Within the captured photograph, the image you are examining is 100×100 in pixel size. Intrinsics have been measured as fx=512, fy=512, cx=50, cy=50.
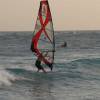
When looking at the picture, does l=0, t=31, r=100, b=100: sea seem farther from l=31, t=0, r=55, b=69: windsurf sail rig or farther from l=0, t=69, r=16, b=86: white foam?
l=31, t=0, r=55, b=69: windsurf sail rig

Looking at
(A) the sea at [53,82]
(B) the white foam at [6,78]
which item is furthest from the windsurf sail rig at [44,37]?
(B) the white foam at [6,78]

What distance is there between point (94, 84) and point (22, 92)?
138 inches

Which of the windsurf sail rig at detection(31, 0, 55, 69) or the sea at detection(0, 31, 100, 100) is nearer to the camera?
the sea at detection(0, 31, 100, 100)

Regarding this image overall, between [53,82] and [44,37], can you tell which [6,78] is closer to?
[53,82]

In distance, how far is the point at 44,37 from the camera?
23391mm

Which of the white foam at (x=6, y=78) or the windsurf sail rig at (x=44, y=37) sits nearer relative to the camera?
the white foam at (x=6, y=78)

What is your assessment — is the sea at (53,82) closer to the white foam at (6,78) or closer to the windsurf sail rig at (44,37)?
the white foam at (6,78)

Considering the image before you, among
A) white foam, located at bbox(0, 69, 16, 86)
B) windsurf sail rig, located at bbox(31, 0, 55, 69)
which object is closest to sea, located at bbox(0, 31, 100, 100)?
white foam, located at bbox(0, 69, 16, 86)

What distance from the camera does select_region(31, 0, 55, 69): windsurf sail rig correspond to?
75.9ft

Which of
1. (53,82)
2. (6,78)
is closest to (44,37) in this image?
(53,82)

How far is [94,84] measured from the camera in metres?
21.4

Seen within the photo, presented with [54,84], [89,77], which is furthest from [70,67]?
[54,84]

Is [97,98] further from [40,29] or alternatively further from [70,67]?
[70,67]

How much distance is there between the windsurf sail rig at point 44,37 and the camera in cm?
2312
